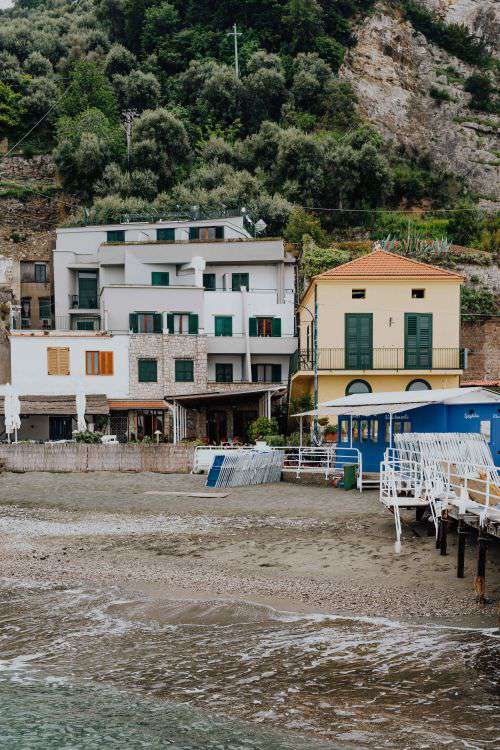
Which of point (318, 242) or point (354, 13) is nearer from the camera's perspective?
point (318, 242)

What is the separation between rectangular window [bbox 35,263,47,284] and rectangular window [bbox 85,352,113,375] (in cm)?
1989

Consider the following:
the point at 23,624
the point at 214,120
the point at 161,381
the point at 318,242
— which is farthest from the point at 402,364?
the point at 214,120

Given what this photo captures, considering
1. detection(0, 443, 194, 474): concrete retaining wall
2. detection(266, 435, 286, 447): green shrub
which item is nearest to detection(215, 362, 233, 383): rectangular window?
detection(266, 435, 286, 447): green shrub

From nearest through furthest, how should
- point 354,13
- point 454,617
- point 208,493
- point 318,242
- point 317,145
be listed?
1. point 454,617
2. point 208,493
3. point 318,242
4. point 317,145
5. point 354,13

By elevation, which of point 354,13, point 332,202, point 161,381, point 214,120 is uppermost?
point 354,13

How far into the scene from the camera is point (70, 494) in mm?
24438

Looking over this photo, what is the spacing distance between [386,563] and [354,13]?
3183 inches

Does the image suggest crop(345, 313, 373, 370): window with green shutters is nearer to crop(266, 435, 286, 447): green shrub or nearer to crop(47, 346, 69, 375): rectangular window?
crop(266, 435, 286, 447): green shrub

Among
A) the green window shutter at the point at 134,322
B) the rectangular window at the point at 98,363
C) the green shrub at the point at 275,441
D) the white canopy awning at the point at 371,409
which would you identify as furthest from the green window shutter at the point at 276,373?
the white canopy awning at the point at 371,409

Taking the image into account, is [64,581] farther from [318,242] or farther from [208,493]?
[318,242]

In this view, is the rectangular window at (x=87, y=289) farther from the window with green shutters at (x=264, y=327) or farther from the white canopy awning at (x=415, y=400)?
the white canopy awning at (x=415, y=400)

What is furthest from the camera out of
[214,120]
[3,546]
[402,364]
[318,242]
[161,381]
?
[214,120]

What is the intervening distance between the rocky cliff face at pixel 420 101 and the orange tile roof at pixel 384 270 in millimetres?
41858

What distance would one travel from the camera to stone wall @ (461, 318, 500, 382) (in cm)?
4475
